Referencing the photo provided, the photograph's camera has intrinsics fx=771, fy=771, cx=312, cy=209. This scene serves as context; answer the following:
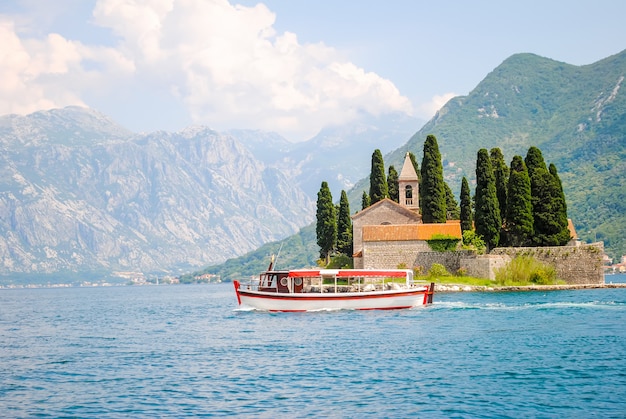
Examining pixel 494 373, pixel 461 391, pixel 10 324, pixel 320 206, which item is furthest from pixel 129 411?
pixel 320 206

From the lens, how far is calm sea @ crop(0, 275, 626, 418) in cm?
2047

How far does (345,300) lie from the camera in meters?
48.5

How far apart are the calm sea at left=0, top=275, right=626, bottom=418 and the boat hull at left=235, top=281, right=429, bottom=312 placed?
9.90ft

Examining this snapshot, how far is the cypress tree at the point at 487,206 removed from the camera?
66.8m

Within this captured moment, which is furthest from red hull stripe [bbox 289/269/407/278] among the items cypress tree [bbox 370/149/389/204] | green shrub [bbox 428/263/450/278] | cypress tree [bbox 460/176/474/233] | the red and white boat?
cypress tree [bbox 370/149/389/204]

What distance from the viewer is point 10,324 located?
5459 centimetres

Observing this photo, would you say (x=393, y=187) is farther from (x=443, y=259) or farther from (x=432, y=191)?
(x=443, y=259)

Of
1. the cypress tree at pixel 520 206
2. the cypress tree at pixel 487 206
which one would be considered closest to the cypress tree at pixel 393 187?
the cypress tree at pixel 487 206

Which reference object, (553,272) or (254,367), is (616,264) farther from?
(254,367)

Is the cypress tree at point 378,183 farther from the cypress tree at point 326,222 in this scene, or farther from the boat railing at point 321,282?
the boat railing at point 321,282

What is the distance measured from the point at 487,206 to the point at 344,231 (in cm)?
2182

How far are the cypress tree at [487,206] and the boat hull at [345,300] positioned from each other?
1980 cm

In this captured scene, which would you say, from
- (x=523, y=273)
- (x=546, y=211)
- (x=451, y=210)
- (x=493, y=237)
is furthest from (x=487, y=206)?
(x=451, y=210)

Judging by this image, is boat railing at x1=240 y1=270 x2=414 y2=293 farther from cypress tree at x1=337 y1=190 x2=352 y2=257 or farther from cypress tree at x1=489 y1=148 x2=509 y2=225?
cypress tree at x1=337 y1=190 x2=352 y2=257
